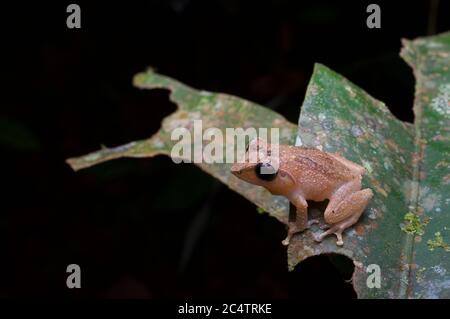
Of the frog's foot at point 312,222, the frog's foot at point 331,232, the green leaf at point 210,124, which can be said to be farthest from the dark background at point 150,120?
the frog's foot at point 331,232

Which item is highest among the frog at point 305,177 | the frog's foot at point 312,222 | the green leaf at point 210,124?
the green leaf at point 210,124

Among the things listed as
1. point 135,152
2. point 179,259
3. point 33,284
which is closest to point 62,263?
point 33,284

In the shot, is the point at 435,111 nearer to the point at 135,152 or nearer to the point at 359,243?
the point at 359,243

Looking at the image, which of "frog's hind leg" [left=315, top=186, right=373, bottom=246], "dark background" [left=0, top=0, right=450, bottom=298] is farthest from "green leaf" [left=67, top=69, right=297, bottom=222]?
"dark background" [left=0, top=0, right=450, bottom=298]

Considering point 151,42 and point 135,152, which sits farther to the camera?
point 151,42

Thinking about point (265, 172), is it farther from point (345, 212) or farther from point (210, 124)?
point (210, 124)

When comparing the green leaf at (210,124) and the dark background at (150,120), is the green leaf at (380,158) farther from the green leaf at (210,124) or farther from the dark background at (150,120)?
the dark background at (150,120)

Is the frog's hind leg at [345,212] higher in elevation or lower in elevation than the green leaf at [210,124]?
lower
